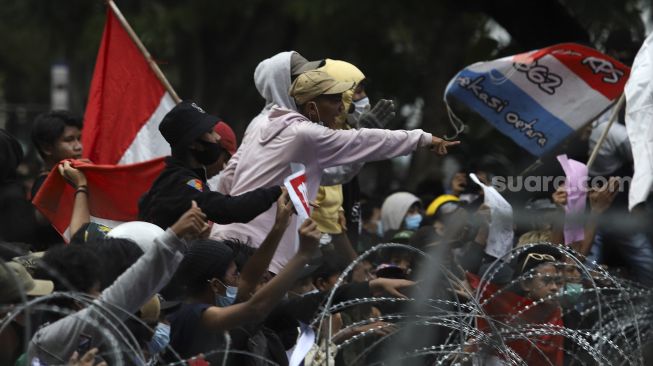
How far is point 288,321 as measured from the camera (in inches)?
226

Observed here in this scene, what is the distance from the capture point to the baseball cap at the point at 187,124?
236 inches

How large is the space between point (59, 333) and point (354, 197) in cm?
391

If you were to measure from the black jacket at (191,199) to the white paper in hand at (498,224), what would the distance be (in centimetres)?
158

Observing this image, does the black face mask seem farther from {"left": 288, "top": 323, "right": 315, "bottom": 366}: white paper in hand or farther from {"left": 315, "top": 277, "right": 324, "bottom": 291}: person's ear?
{"left": 315, "top": 277, "right": 324, "bottom": 291}: person's ear

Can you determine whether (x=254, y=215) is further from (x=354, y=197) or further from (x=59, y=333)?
(x=354, y=197)

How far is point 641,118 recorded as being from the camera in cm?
742

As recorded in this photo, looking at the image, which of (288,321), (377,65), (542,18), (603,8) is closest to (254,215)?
(288,321)

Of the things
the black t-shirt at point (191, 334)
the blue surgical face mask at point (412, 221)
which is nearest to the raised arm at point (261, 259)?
the black t-shirt at point (191, 334)

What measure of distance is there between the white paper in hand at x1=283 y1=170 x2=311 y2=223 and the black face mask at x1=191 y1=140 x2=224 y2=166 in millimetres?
721

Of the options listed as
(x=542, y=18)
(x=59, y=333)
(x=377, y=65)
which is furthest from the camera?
(x=377, y=65)

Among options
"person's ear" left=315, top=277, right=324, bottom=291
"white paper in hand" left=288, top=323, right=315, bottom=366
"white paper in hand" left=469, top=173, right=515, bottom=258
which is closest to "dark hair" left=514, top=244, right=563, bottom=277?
"white paper in hand" left=469, top=173, right=515, bottom=258

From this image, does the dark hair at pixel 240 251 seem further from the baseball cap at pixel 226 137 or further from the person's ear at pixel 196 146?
the baseball cap at pixel 226 137

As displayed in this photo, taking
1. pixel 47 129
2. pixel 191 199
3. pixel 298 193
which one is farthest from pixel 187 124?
pixel 47 129

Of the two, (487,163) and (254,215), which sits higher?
(254,215)
